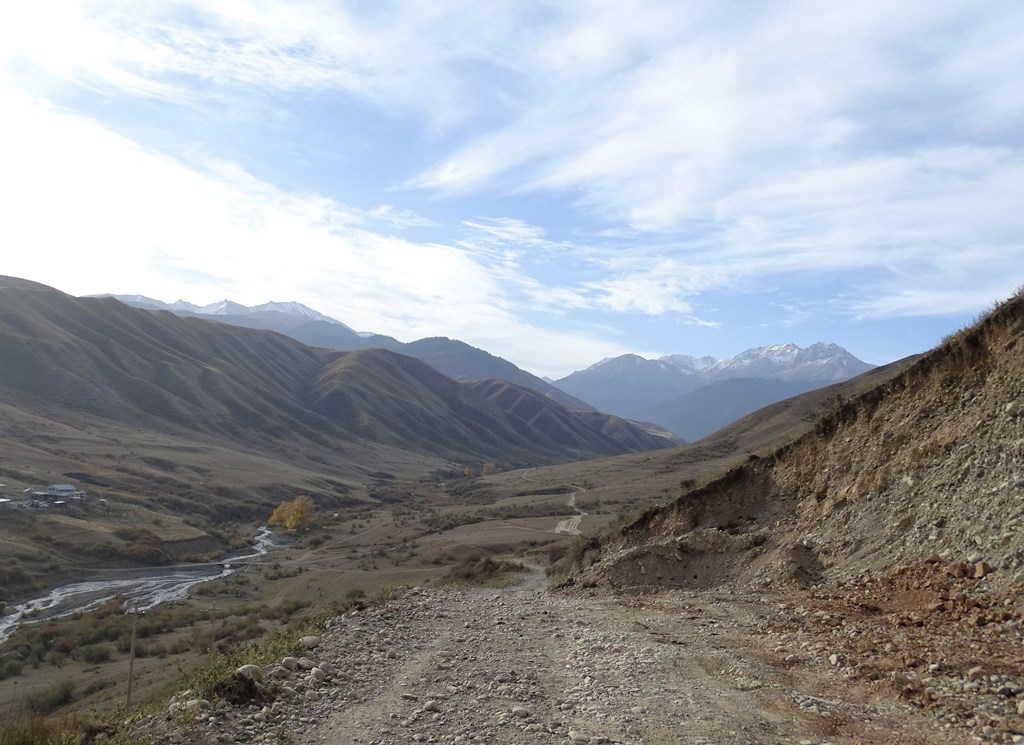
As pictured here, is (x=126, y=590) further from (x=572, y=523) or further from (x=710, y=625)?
(x=710, y=625)

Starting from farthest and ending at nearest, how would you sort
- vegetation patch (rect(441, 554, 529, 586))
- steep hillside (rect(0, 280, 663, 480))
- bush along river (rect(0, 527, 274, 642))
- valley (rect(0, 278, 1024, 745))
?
steep hillside (rect(0, 280, 663, 480))
bush along river (rect(0, 527, 274, 642))
vegetation patch (rect(441, 554, 529, 586))
valley (rect(0, 278, 1024, 745))

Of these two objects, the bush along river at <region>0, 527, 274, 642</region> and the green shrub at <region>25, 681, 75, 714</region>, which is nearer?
the green shrub at <region>25, 681, 75, 714</region>

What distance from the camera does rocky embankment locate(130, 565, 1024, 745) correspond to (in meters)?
7.53

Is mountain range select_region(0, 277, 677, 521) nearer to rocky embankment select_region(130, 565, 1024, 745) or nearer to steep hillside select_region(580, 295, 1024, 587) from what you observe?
steep hillside select_region(580, 295, 1024, 587)

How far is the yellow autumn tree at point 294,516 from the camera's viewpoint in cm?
7956

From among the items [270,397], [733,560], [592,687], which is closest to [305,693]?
[592,687]

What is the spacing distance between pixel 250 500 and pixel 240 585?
141 ft

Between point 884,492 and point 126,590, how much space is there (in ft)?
162

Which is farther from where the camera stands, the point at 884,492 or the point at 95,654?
the point at 95,654

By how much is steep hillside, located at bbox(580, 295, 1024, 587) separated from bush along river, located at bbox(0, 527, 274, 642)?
26789mm

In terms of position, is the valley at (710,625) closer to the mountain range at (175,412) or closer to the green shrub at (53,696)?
the green shrub at (53,696)

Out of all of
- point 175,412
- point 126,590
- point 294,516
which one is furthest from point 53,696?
point 175,412

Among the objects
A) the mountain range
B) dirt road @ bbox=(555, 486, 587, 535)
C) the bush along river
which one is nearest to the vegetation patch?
the bush along river

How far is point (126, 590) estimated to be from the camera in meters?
47.2
